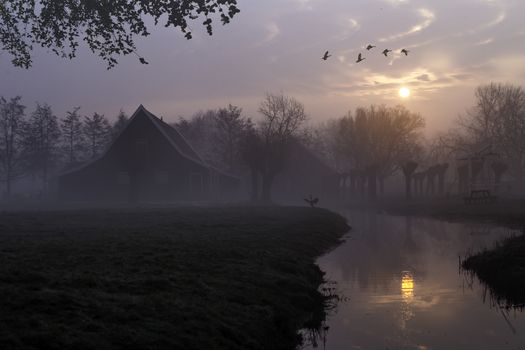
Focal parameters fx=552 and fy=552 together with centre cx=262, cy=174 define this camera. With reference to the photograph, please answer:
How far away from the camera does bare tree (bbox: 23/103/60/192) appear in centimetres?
9319

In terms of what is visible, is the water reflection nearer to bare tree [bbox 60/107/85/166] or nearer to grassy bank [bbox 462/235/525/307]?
grassy bank [bbox 462/235/525/307]

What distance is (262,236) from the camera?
71.6 ft

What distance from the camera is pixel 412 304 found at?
43.0 ft

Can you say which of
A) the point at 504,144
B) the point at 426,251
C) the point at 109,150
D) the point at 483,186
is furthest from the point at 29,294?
the point at 504,144

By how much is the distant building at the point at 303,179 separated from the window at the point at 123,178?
1117 inches

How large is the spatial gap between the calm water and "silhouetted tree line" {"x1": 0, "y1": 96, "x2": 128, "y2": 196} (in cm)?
6969

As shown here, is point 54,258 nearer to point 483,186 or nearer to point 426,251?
point 426,251

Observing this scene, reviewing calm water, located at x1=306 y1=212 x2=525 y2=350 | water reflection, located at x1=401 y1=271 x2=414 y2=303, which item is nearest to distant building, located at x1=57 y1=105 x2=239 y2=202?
calm water, located at x1=306 y1=212 x2=525 y2=350

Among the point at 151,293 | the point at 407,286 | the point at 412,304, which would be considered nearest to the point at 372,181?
the point at 407,286

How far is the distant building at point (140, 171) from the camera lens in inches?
2447

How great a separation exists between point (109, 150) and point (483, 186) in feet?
131

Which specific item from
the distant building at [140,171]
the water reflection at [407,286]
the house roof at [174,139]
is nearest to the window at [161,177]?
the distant building at [140,171]

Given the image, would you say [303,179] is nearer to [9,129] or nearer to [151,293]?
[9,129]

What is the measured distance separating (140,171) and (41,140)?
41545 mm
